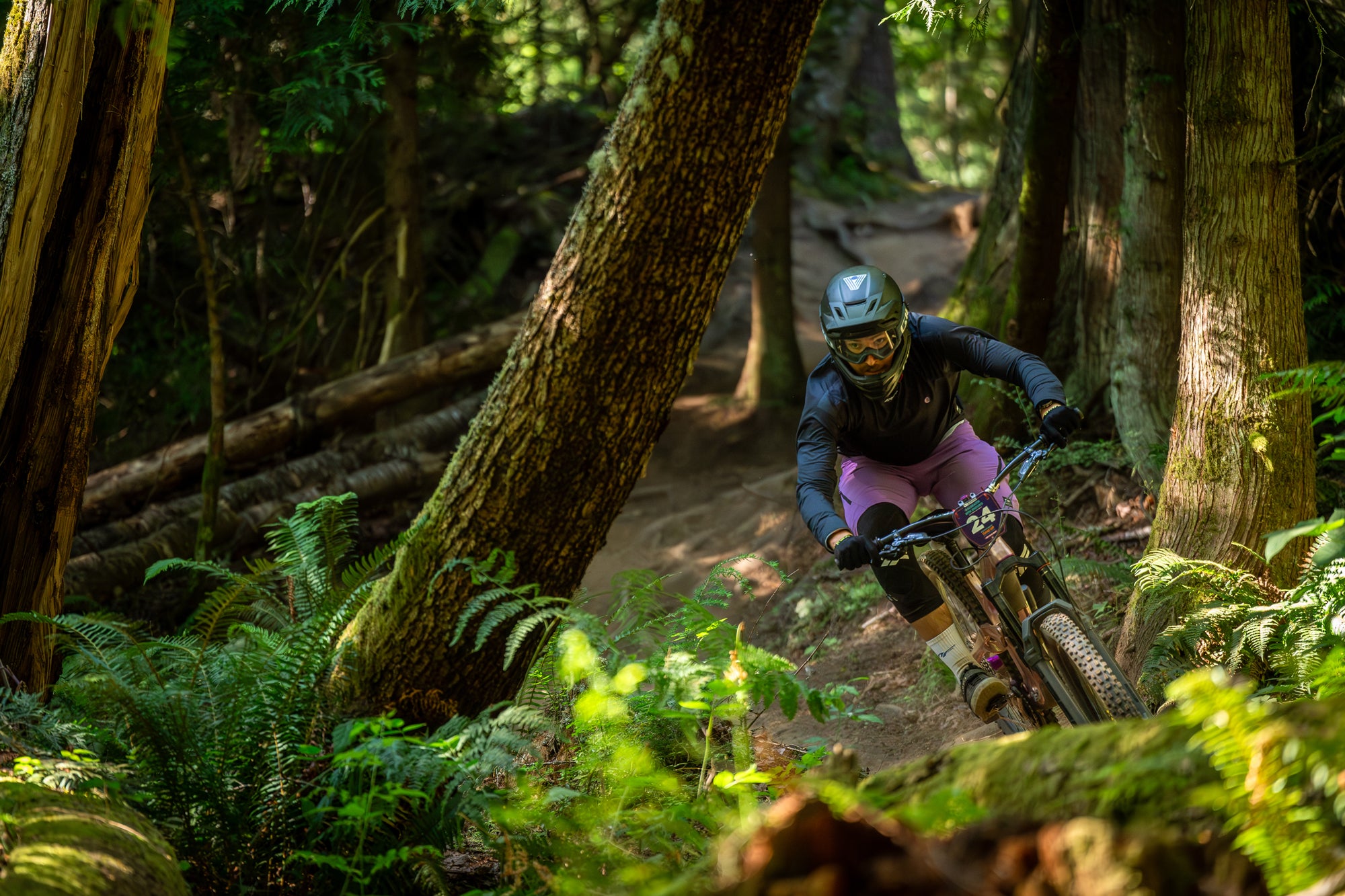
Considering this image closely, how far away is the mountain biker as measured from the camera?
13.6 ft

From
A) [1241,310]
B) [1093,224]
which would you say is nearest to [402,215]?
[1093,224]

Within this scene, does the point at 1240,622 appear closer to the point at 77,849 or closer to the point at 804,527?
the point at 77,849

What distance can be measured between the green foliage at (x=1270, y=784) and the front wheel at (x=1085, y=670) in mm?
1891

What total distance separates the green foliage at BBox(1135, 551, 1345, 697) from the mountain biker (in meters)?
0.77

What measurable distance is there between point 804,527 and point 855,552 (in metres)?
4.82

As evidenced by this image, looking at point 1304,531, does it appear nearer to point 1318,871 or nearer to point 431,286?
point 1318,871

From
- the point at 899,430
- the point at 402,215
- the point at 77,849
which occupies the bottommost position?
the point at 77,849

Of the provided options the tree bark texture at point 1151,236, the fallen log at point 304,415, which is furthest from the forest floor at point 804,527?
the fallen log at point 304,415

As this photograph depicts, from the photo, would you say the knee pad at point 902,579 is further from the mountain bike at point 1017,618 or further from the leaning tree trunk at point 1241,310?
the leaning tree trunk at point 1241,310

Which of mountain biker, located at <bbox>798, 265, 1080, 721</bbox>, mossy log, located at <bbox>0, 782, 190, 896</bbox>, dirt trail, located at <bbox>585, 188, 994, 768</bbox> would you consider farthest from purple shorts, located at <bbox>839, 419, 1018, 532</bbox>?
mossy log, located at <bbox>0, 782, 190, 896</bbox>

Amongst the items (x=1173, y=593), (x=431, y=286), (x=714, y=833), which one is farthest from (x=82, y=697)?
(x=431, y=286)

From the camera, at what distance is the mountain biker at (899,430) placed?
164 inches

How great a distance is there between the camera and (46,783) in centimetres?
264

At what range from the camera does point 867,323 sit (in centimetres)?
419
